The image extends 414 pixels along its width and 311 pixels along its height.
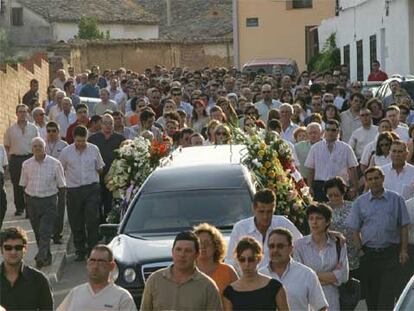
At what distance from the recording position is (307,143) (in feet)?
65.9

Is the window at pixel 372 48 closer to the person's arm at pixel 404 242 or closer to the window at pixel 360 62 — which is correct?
the window at pixel 360 62

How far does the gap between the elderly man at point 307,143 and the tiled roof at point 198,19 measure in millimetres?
55635

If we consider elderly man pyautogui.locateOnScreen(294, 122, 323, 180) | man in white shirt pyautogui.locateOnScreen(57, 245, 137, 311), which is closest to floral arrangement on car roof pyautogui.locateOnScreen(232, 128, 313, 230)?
elderly man pyautogui.locateOnScreen(294, 122, 323, 180)

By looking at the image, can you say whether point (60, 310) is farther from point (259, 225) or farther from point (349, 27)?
point (349, 27)

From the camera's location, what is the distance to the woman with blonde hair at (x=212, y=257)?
11.3 meters

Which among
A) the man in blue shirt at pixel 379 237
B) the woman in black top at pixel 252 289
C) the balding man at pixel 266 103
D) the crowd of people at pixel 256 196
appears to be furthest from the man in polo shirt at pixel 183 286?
the balding man at pixel 266 103

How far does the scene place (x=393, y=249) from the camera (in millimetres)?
14242

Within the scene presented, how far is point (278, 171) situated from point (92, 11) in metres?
63.9

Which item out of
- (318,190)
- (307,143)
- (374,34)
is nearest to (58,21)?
(374,34)

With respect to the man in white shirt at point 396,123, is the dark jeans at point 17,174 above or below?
below

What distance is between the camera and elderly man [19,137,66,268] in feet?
62.7

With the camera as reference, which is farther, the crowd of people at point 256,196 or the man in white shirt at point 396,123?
the man in white shirt at point 396,123

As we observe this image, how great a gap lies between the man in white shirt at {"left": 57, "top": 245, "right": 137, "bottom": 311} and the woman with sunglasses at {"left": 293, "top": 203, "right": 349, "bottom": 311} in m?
2.40

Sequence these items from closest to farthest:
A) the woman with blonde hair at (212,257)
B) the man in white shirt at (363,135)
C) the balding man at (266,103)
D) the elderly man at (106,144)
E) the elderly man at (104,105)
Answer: the woman with blonde hair at (212,257) → the man in white shirt at (363,135) → the elderly man at (106,144) → the balding man at (266,103) → the elderly man at (104,105)
